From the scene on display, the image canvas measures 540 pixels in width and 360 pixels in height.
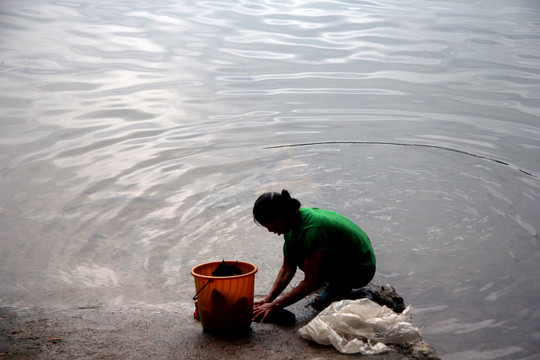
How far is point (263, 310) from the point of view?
3.32m

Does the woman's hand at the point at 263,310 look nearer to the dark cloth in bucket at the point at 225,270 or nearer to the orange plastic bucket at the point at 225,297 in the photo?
the orange plastic bucket at the point at 225,297

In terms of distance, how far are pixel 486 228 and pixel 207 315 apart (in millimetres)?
3092

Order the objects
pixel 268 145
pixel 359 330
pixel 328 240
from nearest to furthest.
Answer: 1. pixel 359 330
2. pixel 328 240
3. pixel 268 145

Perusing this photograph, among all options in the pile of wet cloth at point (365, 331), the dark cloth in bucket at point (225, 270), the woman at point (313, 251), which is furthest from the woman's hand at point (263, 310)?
the dark cloth in bucket at point (225, 270)

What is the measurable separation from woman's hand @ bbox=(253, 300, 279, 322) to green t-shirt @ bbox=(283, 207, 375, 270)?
299 mm

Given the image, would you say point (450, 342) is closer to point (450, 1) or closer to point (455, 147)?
point (455, 147)

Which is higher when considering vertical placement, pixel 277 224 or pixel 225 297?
pixel 277 224

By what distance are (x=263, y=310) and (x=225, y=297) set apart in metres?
0.40

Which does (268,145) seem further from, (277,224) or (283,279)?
(277,224)

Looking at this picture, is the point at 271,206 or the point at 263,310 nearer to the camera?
the point at 271,206

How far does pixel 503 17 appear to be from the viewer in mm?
10328

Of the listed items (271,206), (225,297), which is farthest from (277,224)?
(225,297)

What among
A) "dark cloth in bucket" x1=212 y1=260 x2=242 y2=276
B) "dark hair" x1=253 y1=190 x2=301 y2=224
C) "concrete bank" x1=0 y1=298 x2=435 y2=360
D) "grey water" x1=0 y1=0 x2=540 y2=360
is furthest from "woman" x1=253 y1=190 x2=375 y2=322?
"grey water" x1=0 y1=0 x2=540 y2=360

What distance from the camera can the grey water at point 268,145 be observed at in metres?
4.29
